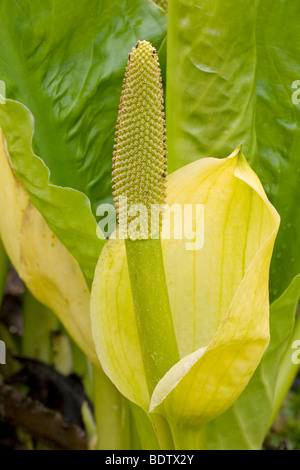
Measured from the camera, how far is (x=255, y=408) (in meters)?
0.64

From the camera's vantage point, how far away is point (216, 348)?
0.46 metres

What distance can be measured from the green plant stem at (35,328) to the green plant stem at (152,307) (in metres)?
0.37

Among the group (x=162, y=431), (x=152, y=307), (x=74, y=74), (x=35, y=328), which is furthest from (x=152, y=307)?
(x=35, y=328)

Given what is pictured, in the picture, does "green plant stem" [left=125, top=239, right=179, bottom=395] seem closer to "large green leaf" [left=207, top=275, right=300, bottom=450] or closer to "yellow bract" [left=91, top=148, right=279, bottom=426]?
"yellow bract" [left=91, top=148, right=279, bottom=426]

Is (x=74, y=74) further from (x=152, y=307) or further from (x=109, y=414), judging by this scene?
(x=109, y=414)

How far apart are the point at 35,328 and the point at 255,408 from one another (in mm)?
351

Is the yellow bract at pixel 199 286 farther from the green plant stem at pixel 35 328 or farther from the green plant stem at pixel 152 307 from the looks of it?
the green plant stem at pixel 35 328

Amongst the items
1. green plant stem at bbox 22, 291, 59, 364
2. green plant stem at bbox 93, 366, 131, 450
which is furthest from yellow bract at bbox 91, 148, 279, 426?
green plant stem at bbox 22, 291, 59, 364

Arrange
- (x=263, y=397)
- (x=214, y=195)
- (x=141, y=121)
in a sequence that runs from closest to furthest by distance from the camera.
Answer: (x=141, y=121), (x=214, y=195), (x=263, y=397)

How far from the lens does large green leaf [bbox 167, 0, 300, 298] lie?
1.85 feet

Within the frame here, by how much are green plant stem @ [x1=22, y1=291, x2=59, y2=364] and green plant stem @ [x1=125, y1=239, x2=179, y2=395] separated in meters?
0.37

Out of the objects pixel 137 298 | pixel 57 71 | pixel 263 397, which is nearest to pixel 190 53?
pixel 57 71

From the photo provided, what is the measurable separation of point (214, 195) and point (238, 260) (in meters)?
0.06

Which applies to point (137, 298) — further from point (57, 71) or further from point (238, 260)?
point (57, 71)
